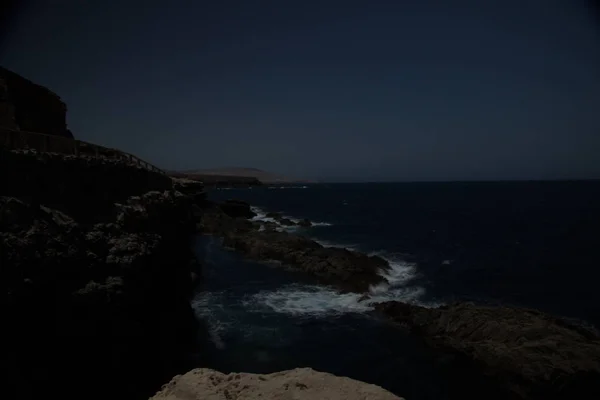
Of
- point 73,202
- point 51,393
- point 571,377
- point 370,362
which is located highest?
point 73,202

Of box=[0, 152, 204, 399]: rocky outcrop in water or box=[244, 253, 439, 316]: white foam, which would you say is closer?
box=[0, 152, 204, 399]: rocky outcrop in water

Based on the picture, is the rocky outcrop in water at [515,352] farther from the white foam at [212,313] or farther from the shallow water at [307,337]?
the white foam at [212,313]

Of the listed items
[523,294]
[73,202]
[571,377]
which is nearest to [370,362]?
[571,377]

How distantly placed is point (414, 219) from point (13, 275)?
70.3 meters

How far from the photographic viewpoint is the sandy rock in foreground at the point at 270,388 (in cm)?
784

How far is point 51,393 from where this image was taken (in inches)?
414

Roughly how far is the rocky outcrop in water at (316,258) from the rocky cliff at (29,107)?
67.3 ft

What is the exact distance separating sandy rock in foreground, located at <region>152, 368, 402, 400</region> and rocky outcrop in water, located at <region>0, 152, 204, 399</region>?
16.5ft

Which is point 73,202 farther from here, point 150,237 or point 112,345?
point 112,345

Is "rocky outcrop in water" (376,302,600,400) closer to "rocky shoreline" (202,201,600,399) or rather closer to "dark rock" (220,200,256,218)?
"rocky shoreline" (202,201,600,399)

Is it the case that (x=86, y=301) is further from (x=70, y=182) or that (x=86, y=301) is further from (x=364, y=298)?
(x=364, y=298)

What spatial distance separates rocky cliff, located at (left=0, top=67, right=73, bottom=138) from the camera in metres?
17.2

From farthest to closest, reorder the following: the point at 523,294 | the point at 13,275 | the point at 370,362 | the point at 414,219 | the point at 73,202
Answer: the point at 414,219
the point at 523,294
the point at 370,362
the point at 73,202
the point at 13,275

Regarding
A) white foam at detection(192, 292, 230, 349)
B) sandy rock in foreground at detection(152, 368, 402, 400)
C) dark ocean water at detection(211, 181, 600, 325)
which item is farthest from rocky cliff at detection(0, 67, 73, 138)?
dark ocean water at detection(211, 181, 600, 325)
